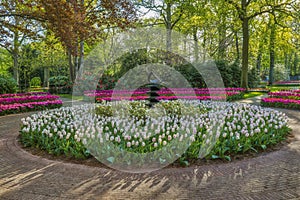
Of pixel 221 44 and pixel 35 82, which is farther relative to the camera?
pixel 35 82

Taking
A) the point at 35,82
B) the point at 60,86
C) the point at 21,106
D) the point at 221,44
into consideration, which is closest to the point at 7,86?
the point at 21,106

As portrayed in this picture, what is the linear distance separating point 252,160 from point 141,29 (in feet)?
52.7

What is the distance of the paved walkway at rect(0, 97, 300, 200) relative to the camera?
9.61 ft

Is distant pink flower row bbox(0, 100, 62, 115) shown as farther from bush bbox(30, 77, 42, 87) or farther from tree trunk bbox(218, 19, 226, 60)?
bush bbox(30, 77, 42, 87)

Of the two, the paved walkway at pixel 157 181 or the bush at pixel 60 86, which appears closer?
the paved walkway at pixel 157 181

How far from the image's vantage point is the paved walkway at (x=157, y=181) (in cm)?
293

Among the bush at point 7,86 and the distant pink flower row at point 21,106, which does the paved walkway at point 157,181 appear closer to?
the distant pink flower row at point 21,106

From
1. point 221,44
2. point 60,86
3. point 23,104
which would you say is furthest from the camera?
point 221,44

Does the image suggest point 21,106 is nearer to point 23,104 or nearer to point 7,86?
point 23,104

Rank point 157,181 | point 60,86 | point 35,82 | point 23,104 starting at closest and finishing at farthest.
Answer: point 157,181
point 23,104
point 60,86
point 35,82

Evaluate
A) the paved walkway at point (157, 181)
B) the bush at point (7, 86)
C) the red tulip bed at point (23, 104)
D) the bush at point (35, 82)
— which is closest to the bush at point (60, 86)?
the bush at point (7, 86)

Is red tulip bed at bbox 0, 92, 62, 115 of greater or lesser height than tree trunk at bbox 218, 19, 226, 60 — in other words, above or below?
below

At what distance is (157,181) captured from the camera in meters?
3.29

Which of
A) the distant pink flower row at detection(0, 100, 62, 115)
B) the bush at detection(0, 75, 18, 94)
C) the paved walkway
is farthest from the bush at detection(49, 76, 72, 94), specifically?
the paved walkway
